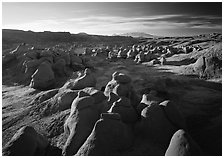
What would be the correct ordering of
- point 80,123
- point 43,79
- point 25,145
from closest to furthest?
point 25,145, point 80,123, point 43,79

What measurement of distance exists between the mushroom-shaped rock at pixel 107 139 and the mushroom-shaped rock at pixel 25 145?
1068 mm

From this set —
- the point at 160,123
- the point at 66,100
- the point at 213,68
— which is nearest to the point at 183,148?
the point at 160,123

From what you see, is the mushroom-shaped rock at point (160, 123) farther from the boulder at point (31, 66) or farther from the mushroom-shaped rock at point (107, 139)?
the boulder at point (31, 66)

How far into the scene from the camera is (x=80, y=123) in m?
4.83

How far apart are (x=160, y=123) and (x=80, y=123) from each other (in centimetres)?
186

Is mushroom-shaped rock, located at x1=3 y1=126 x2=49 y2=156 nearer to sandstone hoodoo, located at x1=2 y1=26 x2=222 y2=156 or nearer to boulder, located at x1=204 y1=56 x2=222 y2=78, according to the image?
sandstone hoodoo, located at x1=2 y1=26 x2=222 y2=156

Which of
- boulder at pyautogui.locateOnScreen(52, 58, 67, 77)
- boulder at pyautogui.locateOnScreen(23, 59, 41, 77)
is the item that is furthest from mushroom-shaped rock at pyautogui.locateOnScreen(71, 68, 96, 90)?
boulder at pyautogui.locateOnScreen(23, 59, 41, 77)

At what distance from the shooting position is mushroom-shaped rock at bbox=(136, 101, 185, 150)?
4.25m

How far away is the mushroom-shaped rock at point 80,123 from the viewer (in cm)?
446

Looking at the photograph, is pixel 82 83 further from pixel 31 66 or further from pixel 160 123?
pixel 31 66

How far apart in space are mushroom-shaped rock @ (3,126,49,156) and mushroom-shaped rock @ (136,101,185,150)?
2247 millimetres

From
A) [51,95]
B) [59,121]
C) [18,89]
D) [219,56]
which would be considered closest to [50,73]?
[18,89]

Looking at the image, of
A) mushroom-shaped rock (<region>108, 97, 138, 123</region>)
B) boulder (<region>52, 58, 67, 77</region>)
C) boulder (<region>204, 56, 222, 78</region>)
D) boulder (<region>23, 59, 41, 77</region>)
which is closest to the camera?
mushroom-shaped rock (<region>108, 97, 138, 123</region>)

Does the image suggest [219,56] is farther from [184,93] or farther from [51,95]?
[51,95]
